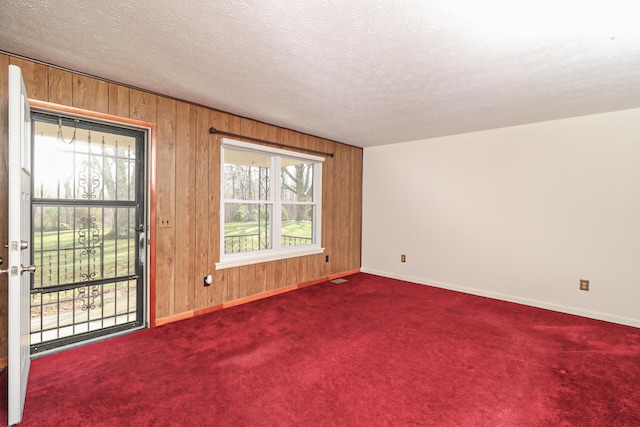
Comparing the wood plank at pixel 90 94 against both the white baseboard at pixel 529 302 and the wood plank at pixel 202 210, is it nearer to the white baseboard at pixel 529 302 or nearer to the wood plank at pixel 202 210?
the wood plank at pixel 202 210

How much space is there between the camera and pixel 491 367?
231 centimetres

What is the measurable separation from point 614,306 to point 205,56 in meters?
4.68

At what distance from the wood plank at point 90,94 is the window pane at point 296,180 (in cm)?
219

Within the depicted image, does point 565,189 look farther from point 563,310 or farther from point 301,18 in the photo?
point 301,18

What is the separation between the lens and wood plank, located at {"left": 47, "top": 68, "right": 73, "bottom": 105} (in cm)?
238

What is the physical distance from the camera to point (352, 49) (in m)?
2.05

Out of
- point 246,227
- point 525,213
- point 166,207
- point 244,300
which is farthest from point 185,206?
point 525,213

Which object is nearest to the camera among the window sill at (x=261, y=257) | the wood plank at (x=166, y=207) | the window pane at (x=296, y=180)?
the wood plank at (x=166, y=207)

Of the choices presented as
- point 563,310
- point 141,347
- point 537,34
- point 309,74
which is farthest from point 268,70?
point 563,310

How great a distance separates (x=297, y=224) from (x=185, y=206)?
1.87m

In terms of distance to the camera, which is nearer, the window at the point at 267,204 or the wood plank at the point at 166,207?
the wood plank at the point at 166,207

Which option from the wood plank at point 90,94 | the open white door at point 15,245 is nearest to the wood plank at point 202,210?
the wood plank at point 90,94

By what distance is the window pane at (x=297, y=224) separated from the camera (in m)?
4.52

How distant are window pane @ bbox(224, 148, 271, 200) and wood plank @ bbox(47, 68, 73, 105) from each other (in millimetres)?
1532
